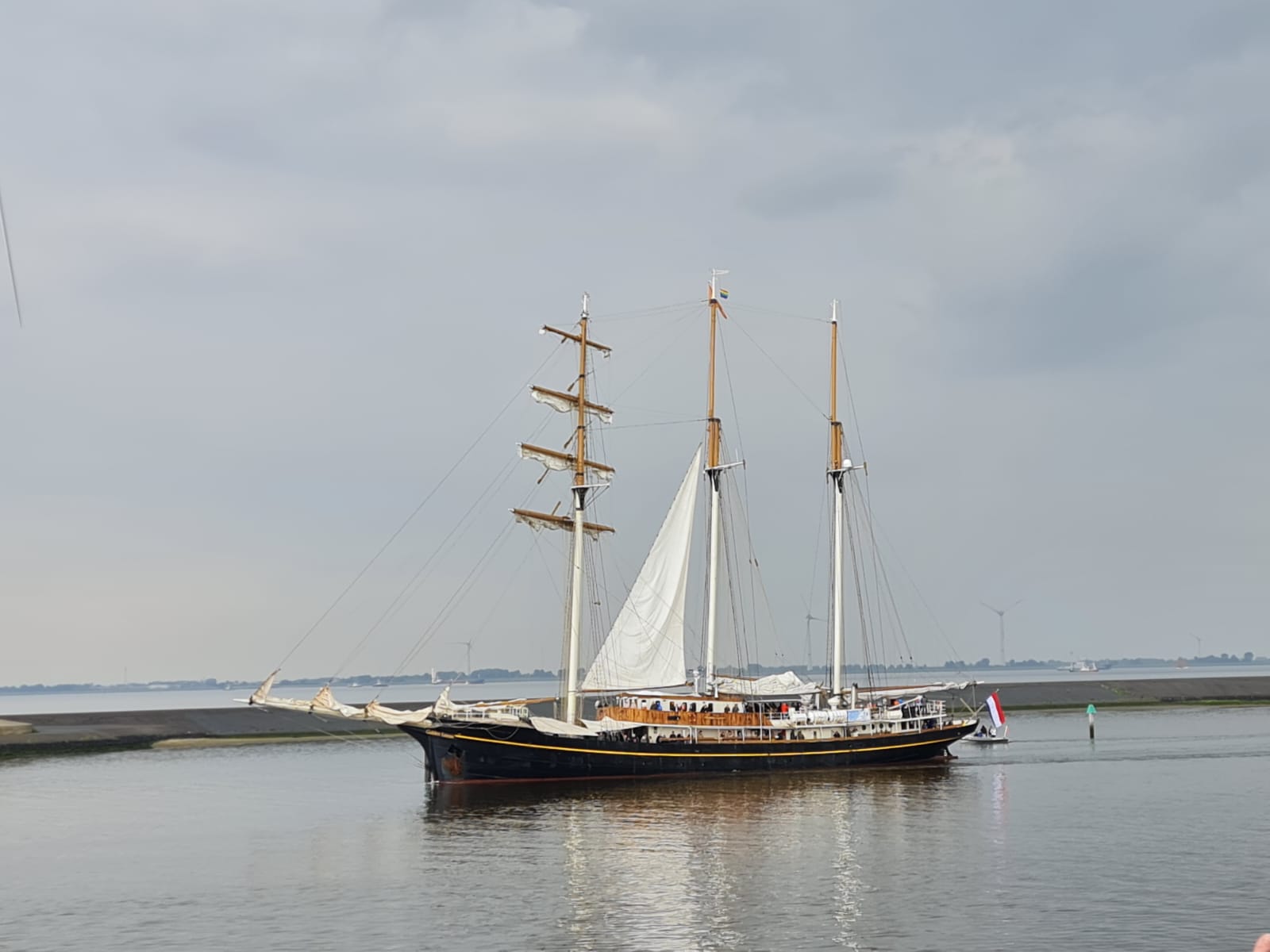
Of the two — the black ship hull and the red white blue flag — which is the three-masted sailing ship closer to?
the black ship hull

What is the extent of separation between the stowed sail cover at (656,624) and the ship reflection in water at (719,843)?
6.78 meters

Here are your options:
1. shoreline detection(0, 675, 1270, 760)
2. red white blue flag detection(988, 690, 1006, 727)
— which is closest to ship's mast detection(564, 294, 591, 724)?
shoreline detection(0, 675, 1270, 760)

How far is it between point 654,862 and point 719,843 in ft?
15.3

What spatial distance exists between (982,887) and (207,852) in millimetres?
28501

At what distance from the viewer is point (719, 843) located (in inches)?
1903

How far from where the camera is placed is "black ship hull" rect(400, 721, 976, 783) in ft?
224

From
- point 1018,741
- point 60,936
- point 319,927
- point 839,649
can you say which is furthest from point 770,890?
point 1018,741

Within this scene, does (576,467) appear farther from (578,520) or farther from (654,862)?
(654,862)

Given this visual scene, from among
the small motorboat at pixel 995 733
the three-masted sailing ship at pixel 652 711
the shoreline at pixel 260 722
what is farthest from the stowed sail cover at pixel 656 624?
the small motorboat at pixel 995 733

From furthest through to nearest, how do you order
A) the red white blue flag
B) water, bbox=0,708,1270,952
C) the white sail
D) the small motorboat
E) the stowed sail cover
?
the red white blue flag < the small motorboat < the white sail < the stowed sail cover < water, bbox=0,708,1270,952

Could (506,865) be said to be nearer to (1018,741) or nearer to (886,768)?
(886,768)

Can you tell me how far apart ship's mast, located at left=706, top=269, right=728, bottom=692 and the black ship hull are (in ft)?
22.9

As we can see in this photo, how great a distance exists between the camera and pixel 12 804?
64.4 metres

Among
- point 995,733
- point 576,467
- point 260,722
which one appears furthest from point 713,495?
point 260,722
